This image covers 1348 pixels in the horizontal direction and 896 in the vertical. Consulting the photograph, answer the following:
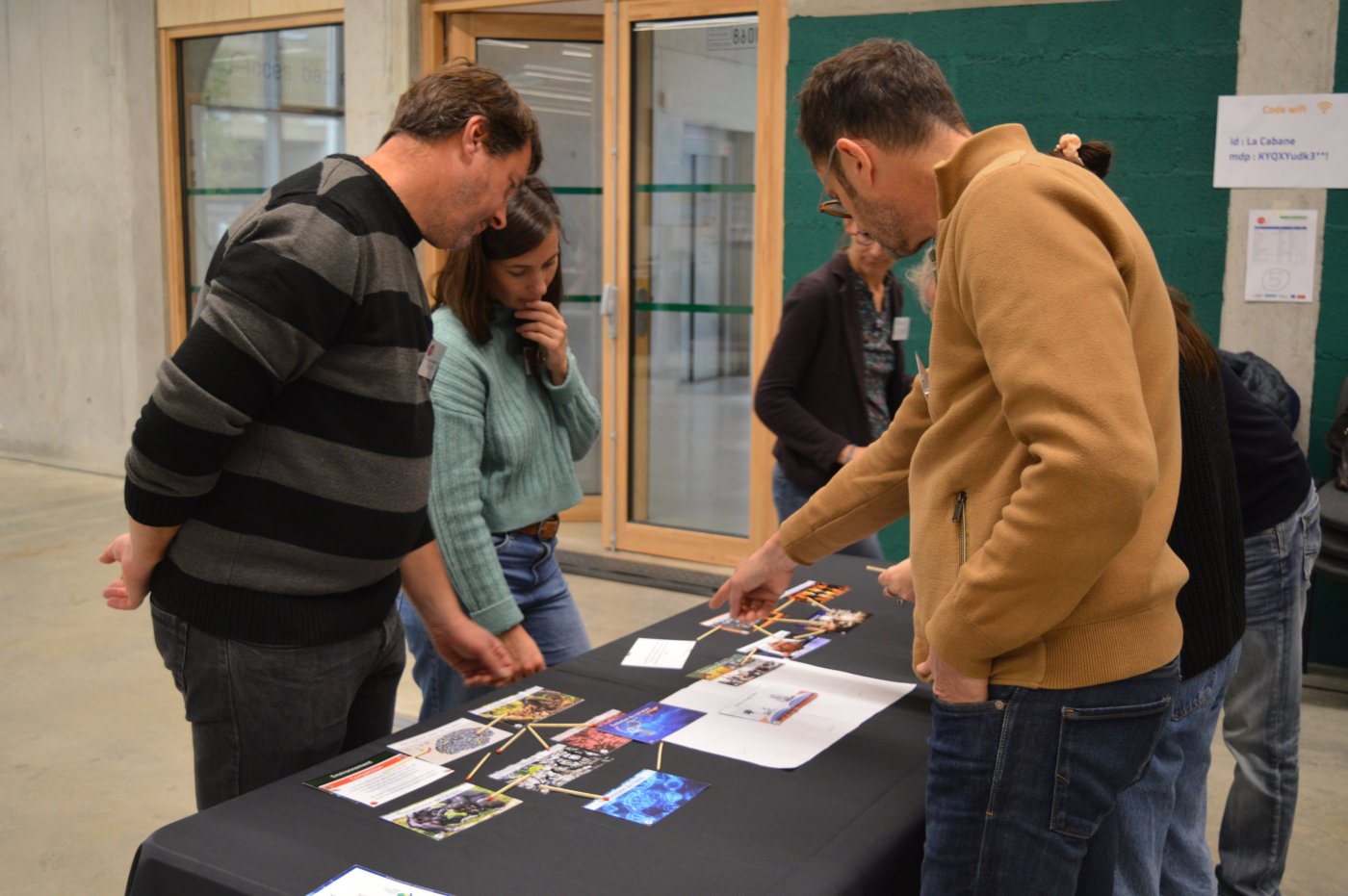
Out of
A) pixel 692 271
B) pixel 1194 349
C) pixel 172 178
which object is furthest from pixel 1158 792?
pixel 172 178

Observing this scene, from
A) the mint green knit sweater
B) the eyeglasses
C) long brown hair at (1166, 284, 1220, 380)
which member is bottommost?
the mint green knit sweater

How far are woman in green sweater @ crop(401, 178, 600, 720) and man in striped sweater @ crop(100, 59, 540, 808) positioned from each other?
1.06 feet

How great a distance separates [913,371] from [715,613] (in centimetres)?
216

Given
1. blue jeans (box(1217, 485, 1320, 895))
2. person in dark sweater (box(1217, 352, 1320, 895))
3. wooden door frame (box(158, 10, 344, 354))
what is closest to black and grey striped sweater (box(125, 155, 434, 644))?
person in dark sweater (box(1217, 352, 1320, 895))

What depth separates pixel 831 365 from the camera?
10.8 ft

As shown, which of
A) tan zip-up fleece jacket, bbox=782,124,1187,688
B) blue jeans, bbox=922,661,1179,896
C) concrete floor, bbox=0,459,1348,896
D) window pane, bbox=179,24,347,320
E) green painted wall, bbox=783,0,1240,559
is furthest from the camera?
window pane, bbox=179,24,347,320

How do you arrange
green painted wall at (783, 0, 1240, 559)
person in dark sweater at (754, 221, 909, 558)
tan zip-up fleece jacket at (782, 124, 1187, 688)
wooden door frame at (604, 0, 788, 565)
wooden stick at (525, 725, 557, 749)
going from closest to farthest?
tan zip-up fleece jacket at (782, 124, 1187, 688) < wooden stick at (525, 725, 557, 749) < person in dark sweater at (754, 221, 909, 558) < green painted wall at (783, 0, 1240, 559) < wooden door frame at (604, 0, 788, 565)

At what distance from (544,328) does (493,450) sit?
24 cm

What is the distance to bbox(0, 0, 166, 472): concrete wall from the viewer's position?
23.3ft

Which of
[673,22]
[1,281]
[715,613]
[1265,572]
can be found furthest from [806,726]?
[1,281]

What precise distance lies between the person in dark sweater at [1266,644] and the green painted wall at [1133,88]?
2.13m

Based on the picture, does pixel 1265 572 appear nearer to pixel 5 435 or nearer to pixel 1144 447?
pixel 1144 447

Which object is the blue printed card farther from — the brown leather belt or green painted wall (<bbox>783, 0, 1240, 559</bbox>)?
green painted wall (<bbox>783, 0, 1240, 559</bbox>)

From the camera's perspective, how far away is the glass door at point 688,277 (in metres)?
5.14
